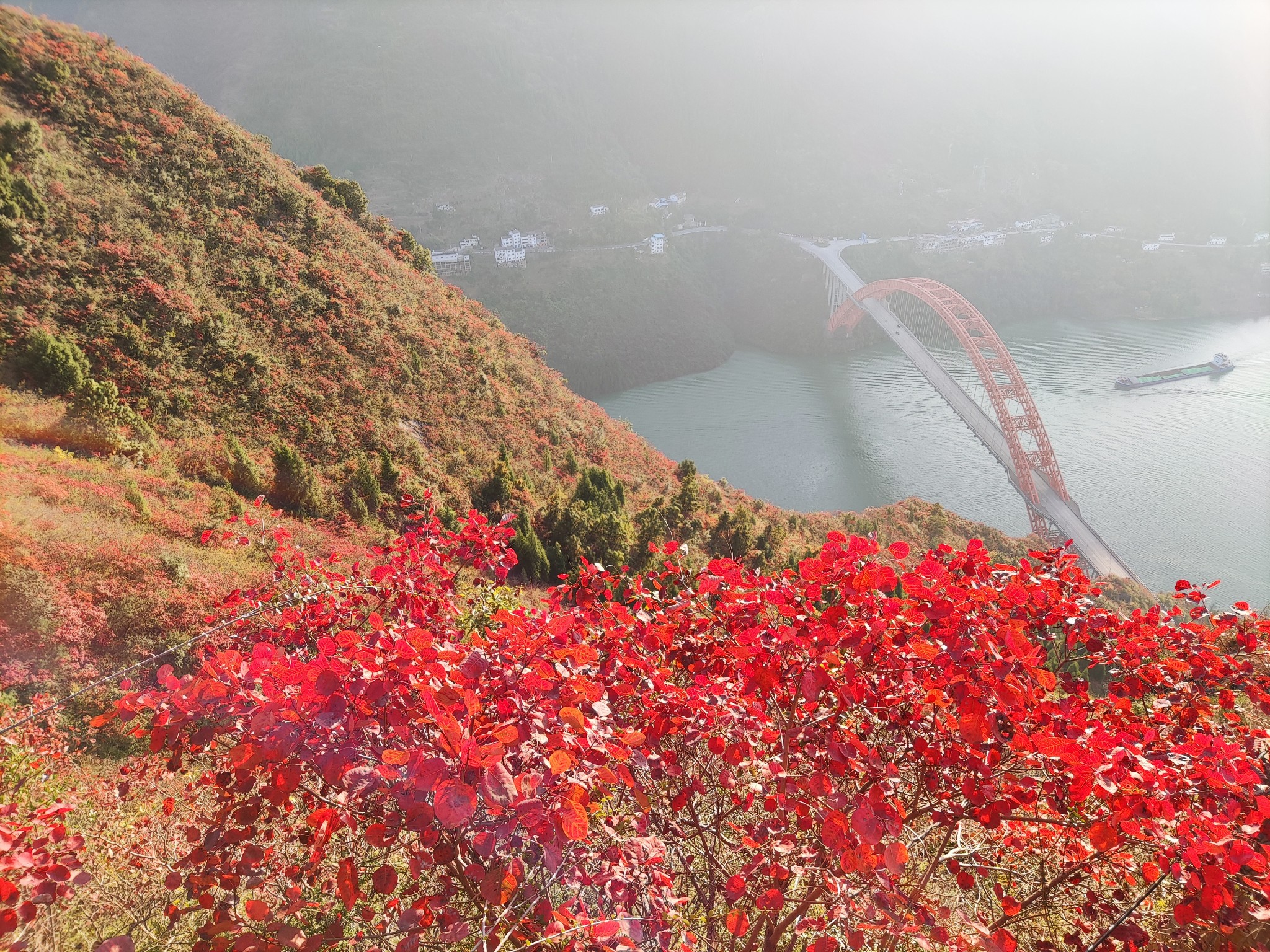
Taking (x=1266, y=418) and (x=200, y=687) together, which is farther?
(x=1266, y=418)

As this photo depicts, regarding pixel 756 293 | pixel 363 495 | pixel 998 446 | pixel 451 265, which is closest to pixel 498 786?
pixel 363 495

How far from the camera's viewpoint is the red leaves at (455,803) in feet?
3.71

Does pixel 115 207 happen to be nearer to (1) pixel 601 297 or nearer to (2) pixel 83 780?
(2) pixel 83 780

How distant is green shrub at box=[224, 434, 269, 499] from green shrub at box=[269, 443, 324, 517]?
0.16 m

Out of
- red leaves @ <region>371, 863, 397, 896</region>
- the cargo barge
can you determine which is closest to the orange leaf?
red leaves @ <region>371, 863, 397, 896</region>

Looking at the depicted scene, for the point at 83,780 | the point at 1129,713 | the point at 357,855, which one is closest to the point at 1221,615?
the point at 1129,713

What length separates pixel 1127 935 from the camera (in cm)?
178

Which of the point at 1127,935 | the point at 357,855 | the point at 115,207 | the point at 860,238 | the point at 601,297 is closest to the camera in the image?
the point at 1127,935

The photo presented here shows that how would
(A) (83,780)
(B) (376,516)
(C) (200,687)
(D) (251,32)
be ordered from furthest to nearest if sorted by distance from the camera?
1. (D) (251,32)
2. (B) (376,516)
3. (A) (83,780)
4. (C) (200,687)

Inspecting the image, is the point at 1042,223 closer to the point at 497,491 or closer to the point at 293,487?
the point at 497,491

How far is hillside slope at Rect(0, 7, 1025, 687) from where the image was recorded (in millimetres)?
5461

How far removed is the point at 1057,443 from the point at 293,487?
992 inches

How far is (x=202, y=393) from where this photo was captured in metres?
8.70

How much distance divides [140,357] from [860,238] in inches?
1920
